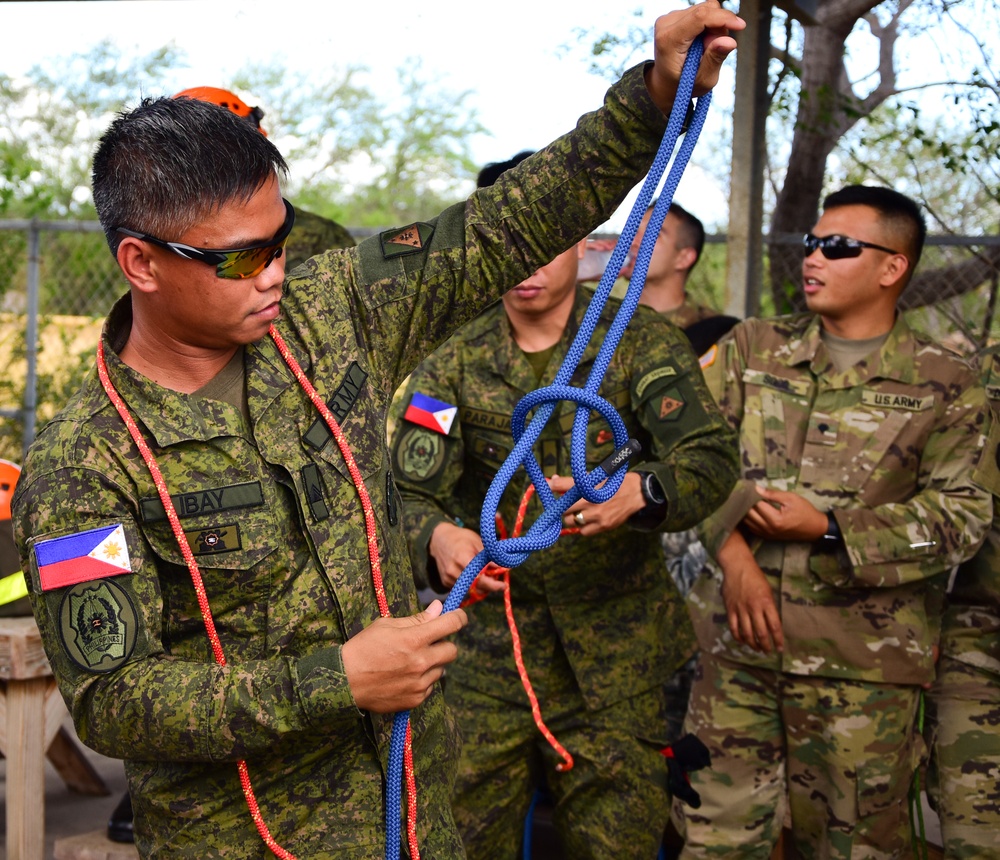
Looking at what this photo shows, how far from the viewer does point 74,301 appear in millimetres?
8883

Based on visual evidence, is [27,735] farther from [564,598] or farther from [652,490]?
[652,490]

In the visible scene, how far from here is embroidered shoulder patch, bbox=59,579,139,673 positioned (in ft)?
5.79

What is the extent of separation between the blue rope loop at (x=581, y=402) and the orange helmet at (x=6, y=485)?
2197 mm

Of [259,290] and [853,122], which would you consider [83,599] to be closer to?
[259,290]

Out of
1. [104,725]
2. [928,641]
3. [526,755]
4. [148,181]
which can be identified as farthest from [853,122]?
[104,725]

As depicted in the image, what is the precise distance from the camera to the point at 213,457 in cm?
194

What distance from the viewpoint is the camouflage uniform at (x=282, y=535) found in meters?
1.77

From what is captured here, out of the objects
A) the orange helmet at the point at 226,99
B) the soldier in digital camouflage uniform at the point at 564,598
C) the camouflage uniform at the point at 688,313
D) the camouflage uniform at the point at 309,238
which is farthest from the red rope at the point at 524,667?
the camouflage uniform at the point at 688,313

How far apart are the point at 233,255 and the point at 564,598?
171cm

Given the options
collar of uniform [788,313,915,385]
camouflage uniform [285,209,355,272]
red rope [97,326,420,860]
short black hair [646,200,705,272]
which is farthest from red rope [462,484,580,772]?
short black hair [646,200,705,272]

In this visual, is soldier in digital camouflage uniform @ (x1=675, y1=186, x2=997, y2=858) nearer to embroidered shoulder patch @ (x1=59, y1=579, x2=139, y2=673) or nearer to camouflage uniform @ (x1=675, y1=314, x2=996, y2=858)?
camouflage uniform @ (x1=675, y1=314, x2=996, y2=858)

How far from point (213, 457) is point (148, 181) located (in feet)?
1.54

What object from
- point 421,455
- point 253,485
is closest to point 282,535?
point 253,485

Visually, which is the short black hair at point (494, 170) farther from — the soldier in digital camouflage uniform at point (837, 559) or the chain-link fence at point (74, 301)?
the chain-link fence at point (74, 301)
